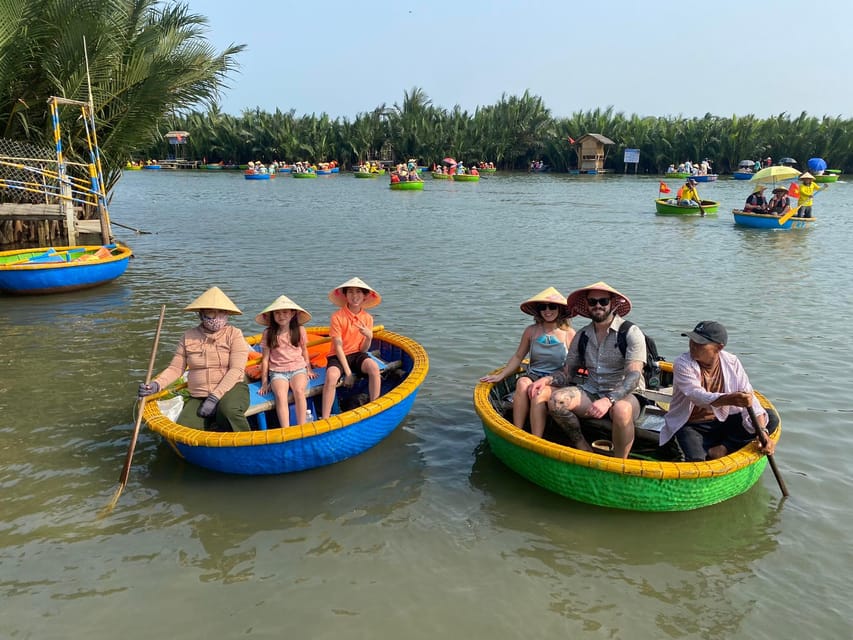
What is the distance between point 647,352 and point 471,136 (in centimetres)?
6344

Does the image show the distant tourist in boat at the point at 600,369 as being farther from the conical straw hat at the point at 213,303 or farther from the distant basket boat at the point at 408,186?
the distant basket boat at the point at 408,186

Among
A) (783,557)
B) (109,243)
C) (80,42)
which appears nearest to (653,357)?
(783,557)

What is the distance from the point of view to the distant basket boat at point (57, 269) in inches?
433

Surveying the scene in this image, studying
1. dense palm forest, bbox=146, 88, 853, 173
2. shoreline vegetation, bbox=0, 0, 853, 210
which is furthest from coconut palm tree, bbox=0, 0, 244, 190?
dense palm forest, bbox=146, 88, 853, 173

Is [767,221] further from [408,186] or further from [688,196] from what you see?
[408,186]

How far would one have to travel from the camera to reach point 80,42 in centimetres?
1359

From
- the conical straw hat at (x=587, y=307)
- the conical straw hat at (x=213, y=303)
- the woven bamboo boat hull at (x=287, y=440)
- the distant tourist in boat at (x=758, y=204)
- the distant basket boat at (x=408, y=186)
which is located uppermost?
the distant basket boat at (x=408, y=186)

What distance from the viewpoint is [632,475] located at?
14.3 ft

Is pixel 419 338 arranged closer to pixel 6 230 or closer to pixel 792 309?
pixel 792 309

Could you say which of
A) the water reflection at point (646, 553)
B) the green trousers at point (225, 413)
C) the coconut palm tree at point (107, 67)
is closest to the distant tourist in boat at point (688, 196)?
the coconut palm tree at point (107, 67)

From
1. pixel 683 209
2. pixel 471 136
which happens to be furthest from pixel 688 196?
pixel 471 136

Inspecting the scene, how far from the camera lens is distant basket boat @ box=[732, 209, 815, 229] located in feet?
65.0

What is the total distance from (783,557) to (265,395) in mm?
4246

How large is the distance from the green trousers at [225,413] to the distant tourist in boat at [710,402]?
11.3ft
